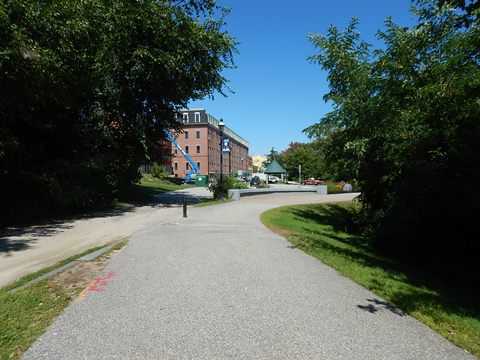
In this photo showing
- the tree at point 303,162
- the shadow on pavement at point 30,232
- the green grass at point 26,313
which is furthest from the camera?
the tree at point 303,162

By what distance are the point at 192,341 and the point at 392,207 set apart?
11.2 metres

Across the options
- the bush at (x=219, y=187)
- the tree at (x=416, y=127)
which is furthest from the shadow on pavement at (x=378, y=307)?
the bush at (x=219, y=187)

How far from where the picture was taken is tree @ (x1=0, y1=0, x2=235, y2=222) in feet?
40.0

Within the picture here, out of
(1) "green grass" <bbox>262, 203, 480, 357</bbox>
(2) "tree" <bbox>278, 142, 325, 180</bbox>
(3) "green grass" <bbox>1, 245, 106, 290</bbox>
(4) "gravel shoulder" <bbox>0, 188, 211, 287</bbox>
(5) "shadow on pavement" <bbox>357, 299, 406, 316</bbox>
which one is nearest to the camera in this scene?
(1) "green grass" <bbox>262, 203, 480, 357</bbox>

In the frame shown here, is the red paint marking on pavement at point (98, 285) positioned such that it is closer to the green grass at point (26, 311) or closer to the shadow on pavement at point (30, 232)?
the green grass at point (26, 311)

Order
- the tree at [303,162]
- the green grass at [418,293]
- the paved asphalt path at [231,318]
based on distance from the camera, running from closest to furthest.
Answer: the paved asphalt path at [231,318] → the green grass at [418,293] → the tree at [303,162]

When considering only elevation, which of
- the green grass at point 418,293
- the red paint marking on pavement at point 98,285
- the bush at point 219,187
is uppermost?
the bush at point 219,187

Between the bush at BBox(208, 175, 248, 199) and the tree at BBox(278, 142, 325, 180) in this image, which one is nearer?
the bush at BBox(208, 175, 248, 199)

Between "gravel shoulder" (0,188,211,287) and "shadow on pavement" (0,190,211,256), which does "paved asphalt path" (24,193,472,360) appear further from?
"shadow on pavement" (0,190,211,256)

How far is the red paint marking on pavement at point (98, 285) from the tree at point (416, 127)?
Answer: 847cm

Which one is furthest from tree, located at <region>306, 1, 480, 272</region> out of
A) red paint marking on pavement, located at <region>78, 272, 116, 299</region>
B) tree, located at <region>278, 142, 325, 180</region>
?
tree, located at <region>278, 142, 325, 180</region>

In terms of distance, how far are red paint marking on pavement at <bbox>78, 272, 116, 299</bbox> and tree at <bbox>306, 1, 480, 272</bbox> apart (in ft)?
27.8

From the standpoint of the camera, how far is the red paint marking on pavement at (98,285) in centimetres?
581

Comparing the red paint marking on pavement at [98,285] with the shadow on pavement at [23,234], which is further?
the shadow on pavement at [23,234]
